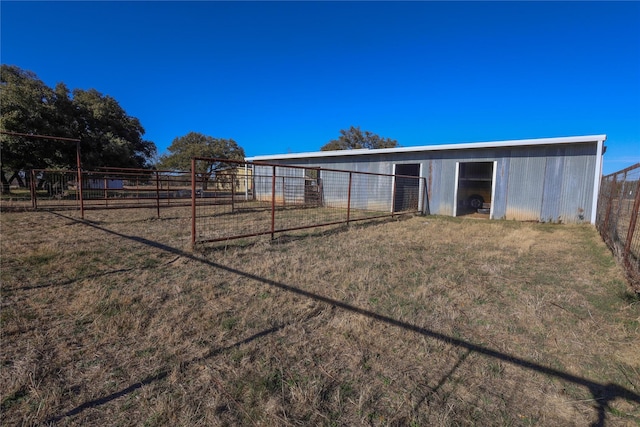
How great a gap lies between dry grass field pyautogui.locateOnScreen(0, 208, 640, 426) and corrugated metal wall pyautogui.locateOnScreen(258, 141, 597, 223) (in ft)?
17.6

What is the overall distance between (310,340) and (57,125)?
19889 millimetres

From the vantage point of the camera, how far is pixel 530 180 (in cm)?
942

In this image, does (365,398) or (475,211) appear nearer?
(365,398)

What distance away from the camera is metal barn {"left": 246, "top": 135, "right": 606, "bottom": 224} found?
8.61 metres

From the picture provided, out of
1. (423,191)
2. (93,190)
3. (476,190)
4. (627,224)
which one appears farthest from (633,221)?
(93,190)

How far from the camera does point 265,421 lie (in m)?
1.51

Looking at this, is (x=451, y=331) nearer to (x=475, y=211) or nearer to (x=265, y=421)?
(x=265, y=421)

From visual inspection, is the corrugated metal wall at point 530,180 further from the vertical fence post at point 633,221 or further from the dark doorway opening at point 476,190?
the vertical fence post at point 633,221

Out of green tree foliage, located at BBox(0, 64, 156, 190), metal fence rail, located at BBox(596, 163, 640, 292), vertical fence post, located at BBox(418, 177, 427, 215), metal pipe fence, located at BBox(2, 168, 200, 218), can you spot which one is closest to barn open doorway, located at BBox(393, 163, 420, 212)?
vertical fence post, located at BBox(418, 177, 427, 215)

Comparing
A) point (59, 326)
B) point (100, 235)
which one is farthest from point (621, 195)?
point (100, 235)

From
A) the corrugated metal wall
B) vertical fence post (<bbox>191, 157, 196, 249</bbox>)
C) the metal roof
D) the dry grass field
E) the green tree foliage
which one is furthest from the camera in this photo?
the green tree foliage

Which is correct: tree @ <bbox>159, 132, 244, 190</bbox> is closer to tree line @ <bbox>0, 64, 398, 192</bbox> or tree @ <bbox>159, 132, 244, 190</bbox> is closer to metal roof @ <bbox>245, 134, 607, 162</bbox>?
tree line @ <bbox>0, 64, 398, 192</bbox>

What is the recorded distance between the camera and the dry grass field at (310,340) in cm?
162

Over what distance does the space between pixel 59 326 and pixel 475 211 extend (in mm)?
13964
